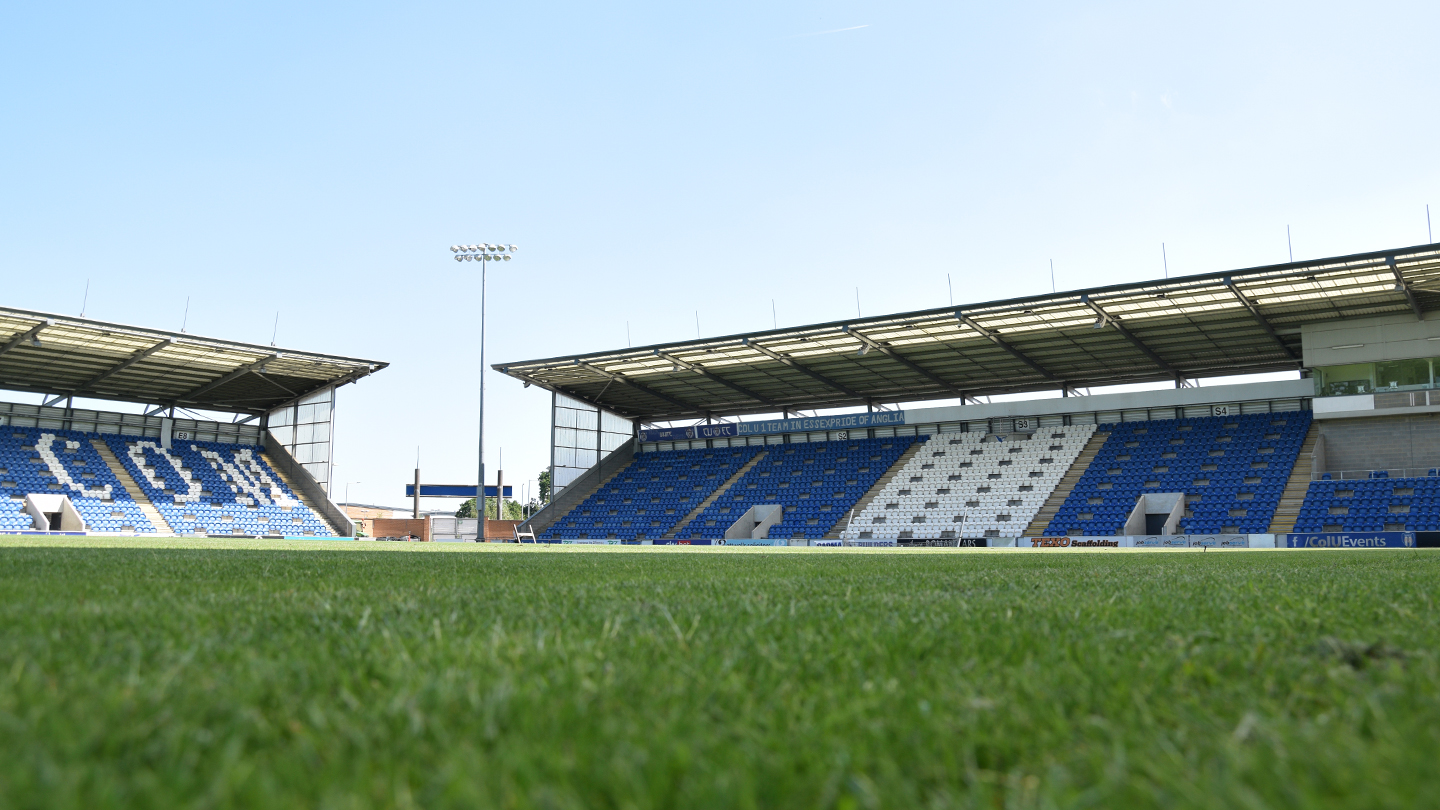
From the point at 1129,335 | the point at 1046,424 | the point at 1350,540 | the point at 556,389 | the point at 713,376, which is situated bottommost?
the point at 1350,540

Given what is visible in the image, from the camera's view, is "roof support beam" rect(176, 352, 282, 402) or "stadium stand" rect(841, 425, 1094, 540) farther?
"roof support beam" rect(176, 352, 282, 402)

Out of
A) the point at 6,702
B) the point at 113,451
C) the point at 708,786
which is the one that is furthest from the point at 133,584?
the point at 113,451

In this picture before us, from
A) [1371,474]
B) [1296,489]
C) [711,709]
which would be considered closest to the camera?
[711,709]

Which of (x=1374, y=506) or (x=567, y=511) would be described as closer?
(x=1374, y=506)

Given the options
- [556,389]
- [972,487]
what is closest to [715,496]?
[556,389]

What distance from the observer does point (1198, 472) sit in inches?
1282

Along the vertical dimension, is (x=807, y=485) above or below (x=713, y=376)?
below

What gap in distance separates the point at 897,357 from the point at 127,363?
30.2 metres

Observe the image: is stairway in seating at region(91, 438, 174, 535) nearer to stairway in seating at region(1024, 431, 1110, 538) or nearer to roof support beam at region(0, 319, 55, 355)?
roof support beam at region(0, 319, 55, 355)

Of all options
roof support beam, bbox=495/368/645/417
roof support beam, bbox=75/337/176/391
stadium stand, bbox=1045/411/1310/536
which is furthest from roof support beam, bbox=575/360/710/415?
stadium stand, bbox=1045/411/1310/536

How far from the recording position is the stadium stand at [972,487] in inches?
1348

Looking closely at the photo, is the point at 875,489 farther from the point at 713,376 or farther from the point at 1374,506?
the point at 1374,506

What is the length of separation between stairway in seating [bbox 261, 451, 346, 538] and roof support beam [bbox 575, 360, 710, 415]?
13850mm

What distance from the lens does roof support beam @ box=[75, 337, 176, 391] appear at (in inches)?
1319
